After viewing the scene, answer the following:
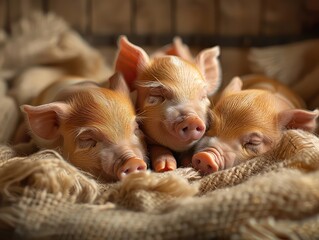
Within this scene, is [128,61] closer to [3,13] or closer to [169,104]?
[169,104]

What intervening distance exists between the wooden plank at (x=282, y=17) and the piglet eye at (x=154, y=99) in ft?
3.10

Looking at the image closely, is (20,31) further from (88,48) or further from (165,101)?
(165,101)

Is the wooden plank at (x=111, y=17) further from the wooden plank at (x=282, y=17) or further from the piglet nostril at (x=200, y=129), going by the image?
the piglet nostril at (x=200, y=129)

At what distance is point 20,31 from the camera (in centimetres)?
186

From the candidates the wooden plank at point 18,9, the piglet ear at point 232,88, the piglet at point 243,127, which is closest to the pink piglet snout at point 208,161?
the piglet at point 243,127

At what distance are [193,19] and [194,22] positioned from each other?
1 centimetres

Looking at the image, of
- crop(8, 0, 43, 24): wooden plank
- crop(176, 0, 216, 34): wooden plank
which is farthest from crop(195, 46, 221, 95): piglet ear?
crop(8, 0, 43, 24): wooden plank

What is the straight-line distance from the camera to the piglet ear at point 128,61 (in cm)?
127

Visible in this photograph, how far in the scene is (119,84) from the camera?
121 cm

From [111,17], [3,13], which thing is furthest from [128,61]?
[3,13]

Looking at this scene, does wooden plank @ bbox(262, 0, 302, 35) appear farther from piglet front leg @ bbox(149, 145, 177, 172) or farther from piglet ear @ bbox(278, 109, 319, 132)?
piglet front leg @ bbox(149, 145, 177, 172)

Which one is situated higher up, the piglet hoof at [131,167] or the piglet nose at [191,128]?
the piglet nose at [191,128]

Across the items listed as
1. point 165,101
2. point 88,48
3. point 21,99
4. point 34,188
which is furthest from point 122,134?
point 88,48

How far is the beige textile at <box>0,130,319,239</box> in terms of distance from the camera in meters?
0.80
